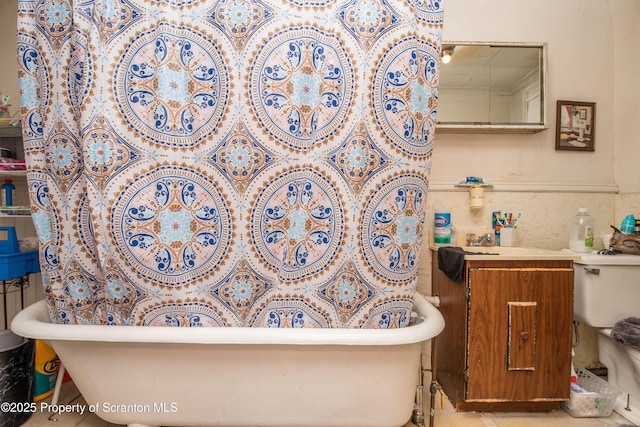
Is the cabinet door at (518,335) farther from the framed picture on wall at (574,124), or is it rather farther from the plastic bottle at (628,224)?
the framed picture on wall at (574,124)

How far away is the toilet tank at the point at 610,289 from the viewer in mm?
1456

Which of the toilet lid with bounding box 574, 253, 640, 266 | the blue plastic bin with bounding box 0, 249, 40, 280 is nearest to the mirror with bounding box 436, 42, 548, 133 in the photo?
the toilet lid with bounding box 574, 253, 640, 266

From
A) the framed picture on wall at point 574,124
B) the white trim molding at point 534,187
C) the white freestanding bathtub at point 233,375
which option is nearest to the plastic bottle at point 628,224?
the white trim molding at point 534,187

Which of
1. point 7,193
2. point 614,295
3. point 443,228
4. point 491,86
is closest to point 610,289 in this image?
point 614,295

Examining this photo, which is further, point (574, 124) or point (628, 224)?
point (574, 124)

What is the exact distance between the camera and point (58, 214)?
1085mm

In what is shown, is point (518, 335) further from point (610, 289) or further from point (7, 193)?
point (7, 193)

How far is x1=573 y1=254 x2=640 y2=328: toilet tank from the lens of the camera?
1.46m

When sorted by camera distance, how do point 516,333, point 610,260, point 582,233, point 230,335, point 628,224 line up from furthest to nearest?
point 582,233 → point 628,224 → point 610,260 → point 516,333 → point 230,335

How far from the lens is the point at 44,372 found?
1486 mm

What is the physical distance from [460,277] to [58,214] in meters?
1.63

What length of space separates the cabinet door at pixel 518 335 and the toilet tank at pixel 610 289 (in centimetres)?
20

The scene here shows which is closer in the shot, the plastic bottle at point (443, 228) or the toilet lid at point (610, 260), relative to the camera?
the toilet lid at point (610, 260)

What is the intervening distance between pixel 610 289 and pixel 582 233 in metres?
A: 0.38
